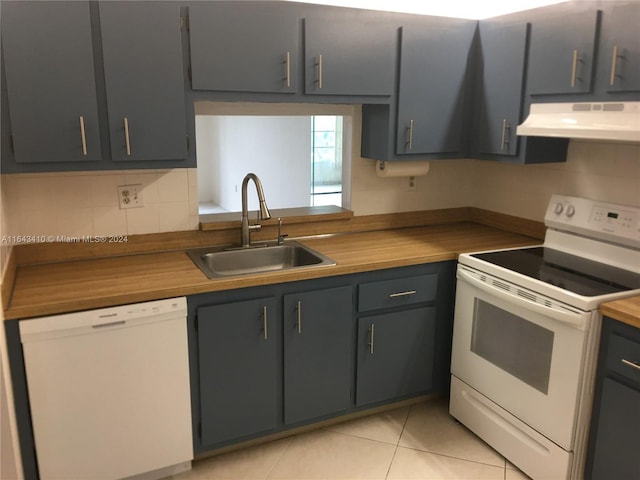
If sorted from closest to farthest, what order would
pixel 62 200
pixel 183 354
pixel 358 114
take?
pixel 183 354 → pixel 62 200 → pixel 358 114

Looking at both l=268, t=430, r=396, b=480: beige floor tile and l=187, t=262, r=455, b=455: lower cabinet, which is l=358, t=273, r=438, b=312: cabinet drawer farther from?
l=268, t=430, r=396, b=480: beige floor tile

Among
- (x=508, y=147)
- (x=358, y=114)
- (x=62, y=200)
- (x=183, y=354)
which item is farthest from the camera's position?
(x=358, y=114)

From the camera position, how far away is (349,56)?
8.39 feet

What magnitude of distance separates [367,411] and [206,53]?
6.24 feet

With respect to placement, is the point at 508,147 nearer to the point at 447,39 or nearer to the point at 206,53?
the point at 447,39

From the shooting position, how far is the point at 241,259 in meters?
2.72

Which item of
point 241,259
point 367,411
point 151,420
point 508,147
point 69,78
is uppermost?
point 69,78

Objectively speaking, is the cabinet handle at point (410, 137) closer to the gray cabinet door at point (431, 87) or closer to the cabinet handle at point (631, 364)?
the gray cabinet door at point (431, 87)

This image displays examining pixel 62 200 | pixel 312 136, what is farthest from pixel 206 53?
pixel 312 136

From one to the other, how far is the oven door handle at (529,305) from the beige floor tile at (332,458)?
0.89m

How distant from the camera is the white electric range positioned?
2.10 metres

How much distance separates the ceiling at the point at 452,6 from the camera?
2834 mm

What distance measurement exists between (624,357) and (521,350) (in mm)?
430

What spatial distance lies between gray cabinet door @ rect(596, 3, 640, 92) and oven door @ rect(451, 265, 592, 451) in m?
0.92
